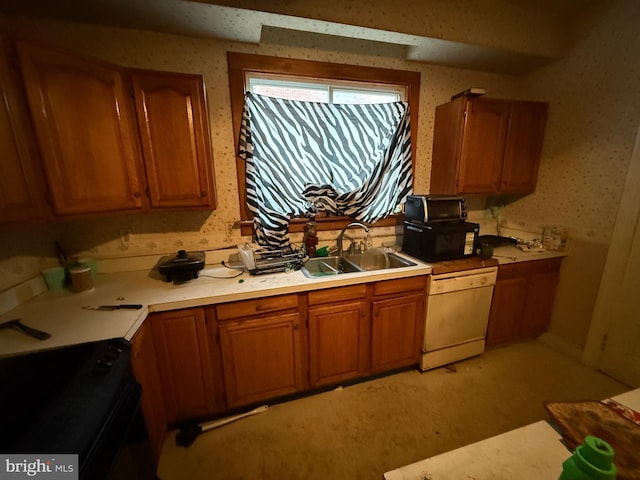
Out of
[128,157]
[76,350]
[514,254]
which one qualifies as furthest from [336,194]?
[76,350]

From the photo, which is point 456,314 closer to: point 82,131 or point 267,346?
point 267,346

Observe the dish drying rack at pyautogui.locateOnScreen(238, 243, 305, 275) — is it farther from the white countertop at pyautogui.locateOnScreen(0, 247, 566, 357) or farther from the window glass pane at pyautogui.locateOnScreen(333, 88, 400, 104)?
the window glass pane at pyautogui.locateOnScreen(333, 88, 400, 104)

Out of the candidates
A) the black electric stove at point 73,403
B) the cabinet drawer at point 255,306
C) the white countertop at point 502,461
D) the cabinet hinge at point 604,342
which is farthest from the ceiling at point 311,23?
the cabinet hinge at point 604,342

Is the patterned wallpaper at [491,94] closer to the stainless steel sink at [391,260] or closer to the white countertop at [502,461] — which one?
the stainless steel sink at [391,260]

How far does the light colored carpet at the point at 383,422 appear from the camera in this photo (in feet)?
4.80

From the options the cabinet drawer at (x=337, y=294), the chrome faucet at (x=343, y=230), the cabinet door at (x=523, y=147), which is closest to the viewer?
the cabinet drawer at (x=337, y=294)

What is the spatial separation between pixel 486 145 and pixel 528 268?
3.62 ft

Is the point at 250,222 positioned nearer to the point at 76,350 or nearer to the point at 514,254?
the point at 76,350

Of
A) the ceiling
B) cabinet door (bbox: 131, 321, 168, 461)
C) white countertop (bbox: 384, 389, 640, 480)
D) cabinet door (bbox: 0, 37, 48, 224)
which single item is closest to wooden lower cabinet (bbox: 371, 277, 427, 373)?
white countertop (bbox: 384, 389, 640, 480)

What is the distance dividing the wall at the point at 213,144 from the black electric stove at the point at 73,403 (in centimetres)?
Answer: 76

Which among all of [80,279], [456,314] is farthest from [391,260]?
[80,279]

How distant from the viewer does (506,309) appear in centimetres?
226

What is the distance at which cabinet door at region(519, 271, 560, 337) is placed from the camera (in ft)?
7.56

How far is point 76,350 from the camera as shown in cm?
105
